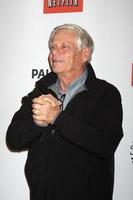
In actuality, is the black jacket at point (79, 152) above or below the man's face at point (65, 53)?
below

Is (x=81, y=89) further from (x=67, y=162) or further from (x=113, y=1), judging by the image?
(x=113, y=1)

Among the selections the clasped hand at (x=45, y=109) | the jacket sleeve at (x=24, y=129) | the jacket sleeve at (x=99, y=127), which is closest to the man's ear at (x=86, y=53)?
the jacket sleeve at (x=99, y=127)

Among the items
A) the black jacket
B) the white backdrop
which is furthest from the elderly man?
the white backdrop

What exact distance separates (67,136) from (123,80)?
64 cm

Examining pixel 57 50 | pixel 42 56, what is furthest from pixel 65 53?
pixel 42 56

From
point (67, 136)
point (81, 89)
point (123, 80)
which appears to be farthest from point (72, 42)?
point (67, 136)

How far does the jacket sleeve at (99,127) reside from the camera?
1.16 metres

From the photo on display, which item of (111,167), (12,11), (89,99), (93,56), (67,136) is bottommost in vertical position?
(111,167)

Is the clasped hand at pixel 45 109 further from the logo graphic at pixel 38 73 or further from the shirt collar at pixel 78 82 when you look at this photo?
the logo graphic at pixel 38 73

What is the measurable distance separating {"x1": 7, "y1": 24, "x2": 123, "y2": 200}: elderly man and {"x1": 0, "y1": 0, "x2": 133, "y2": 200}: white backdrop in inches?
8.6

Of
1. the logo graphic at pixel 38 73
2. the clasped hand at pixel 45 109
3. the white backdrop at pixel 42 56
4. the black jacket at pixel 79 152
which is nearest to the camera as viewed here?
the clasped hand at pixel 45 109

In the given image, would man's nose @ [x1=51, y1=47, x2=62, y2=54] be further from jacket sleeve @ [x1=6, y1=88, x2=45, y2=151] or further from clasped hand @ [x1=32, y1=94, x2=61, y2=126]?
clasped hand @ [x1=32, y1=94, x2=61, y2=126]

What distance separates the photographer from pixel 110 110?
128 cm

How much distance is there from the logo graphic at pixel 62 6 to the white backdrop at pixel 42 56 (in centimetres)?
3
